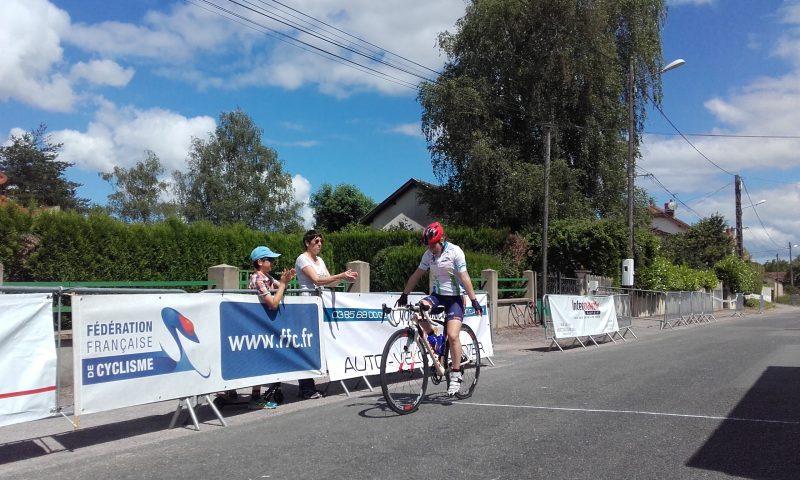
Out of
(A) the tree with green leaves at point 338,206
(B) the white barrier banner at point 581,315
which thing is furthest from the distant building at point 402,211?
(B) the white barrier banner at point 581,315

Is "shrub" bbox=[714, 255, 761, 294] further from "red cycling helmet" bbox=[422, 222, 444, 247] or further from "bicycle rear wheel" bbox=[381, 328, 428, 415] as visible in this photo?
"bicycle rear wheel" bbox=[381, 328, 428, 415]

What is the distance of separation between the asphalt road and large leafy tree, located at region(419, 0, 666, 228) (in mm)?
19460

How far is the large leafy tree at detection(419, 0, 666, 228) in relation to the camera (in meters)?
27.7

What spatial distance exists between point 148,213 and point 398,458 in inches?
1857

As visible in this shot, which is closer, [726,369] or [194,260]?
[726,369]

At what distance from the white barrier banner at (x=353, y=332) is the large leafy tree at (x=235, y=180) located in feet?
126

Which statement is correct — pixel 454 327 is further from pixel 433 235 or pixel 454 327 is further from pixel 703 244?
pixel 703 244

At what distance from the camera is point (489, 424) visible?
20.0 ft

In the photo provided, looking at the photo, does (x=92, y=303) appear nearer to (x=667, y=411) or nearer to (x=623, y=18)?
(x=667, y=411)

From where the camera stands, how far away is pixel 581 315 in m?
14.7

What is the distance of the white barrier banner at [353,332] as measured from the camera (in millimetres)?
7984

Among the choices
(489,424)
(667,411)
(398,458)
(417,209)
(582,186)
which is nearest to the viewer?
(398,458)

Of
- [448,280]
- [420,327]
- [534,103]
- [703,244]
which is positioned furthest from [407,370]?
[703,244]

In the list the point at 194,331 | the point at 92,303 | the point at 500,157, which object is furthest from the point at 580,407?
the point at 500,157
